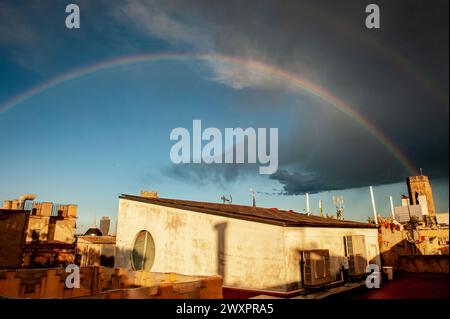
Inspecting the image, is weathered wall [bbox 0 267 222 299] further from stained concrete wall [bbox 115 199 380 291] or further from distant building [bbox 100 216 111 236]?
distant building [bbox 100 216 111 236]

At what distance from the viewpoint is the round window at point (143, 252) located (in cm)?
1719

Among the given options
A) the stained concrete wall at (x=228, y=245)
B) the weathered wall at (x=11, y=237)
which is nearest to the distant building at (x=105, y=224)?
the weathered wall at (x=11, y=237)

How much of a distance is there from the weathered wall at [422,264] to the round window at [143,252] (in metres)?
19.9

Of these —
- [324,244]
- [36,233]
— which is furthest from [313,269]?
[36,233]

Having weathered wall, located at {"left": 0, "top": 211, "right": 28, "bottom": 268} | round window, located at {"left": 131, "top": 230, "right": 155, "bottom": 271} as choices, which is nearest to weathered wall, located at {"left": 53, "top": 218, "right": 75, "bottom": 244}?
weathered wall, located at {"left": 0, "top": 211, "right": 28, "bottom": 268}

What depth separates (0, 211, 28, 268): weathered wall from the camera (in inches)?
1102

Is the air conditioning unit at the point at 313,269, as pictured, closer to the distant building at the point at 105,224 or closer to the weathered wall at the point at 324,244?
the weathered wall at the point at 324,244

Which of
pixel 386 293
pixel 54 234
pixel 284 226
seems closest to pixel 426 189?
pixel 386 293

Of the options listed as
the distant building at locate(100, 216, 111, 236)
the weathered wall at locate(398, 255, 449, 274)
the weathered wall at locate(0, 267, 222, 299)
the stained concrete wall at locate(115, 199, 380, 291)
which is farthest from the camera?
the distant building at locate(100, 216, 111, 236)

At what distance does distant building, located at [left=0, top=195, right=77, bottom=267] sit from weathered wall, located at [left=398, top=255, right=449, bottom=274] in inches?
1397

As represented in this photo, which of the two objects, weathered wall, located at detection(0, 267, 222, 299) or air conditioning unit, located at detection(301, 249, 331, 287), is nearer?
weathered wall, located at detection(0, 267, 222, 299)

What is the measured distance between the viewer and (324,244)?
15.3 m

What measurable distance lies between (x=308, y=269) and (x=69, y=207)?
42.4 m
